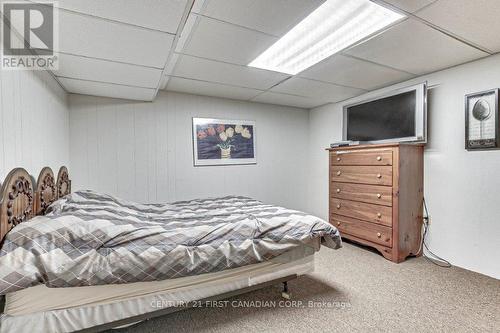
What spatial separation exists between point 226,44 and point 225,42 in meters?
0.03

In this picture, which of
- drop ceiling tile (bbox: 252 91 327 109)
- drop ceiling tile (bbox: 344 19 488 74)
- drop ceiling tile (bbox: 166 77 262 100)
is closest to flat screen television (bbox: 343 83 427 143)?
drop ceiling tile (bbox: 344 19 488 74)

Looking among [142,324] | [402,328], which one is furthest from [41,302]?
[402,328]

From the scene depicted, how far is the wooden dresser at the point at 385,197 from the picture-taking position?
8.75 feet

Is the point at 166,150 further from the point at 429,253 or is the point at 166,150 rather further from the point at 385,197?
the point at 429,253

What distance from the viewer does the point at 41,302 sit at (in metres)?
1.29

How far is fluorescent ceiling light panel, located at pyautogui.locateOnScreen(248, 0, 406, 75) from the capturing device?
1666 millimetres

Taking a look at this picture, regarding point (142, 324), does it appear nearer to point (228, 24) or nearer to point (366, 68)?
point (228, 24)

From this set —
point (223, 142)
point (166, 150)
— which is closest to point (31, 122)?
point (166, 150)

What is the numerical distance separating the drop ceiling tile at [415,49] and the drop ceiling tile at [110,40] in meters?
1.67

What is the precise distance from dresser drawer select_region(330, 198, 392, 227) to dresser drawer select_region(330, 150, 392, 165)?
52cm

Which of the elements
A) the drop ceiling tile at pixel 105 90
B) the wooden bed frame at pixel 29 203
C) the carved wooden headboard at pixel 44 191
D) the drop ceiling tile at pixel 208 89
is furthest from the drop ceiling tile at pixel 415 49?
the carved wooden headboard at pixel 44 191

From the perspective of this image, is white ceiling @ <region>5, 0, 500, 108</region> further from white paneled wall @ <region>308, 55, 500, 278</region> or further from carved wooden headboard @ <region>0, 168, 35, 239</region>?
carved wooden headboard @ <region>0, 168, 35, 239</region>

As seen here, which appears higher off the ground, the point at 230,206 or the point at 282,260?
the point at 230,206

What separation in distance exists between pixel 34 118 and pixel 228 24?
5.50ft
